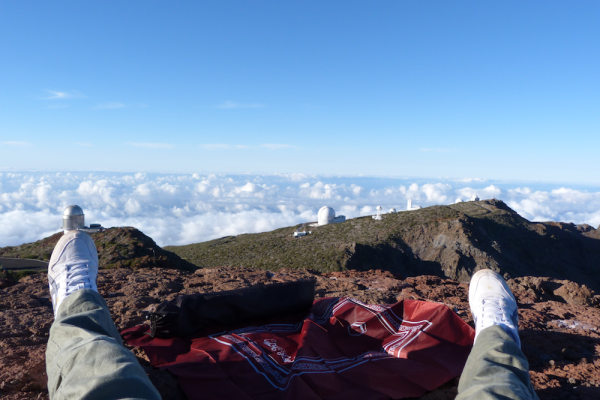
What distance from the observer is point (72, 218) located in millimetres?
18109

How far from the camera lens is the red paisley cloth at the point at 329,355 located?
8.27 feet

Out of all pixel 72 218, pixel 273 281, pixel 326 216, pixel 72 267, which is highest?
pixel 72 267

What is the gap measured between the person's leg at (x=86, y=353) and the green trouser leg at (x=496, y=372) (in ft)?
5.68

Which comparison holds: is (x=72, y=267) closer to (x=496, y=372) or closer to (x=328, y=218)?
(x=496, y=372)

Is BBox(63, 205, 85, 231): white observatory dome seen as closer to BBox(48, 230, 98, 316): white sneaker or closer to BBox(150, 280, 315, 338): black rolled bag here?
BBox(48, 230, 98, 316): white sneaker

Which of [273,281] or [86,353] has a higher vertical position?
[86,353]

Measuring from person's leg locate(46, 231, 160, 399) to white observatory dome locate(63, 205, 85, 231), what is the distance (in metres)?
18.1

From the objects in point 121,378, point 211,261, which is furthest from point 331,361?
point 211,261

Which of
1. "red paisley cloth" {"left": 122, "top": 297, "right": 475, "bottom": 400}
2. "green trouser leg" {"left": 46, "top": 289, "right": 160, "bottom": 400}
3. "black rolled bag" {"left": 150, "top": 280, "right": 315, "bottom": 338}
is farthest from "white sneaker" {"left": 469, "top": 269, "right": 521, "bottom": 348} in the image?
"green trouser leg" {"left": 46, "top": 289, "right": 160, "bottom": 400}

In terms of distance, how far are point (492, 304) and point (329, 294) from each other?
3141 millimetres

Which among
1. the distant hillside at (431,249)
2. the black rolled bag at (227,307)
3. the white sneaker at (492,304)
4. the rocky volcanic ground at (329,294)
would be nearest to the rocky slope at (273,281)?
the rocky volcanic ground at (329,294)

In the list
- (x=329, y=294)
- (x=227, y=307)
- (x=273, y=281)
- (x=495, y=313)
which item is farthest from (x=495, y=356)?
(x=273, y=281)

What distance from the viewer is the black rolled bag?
10.7 ft

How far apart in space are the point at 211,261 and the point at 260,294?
77.9ft
